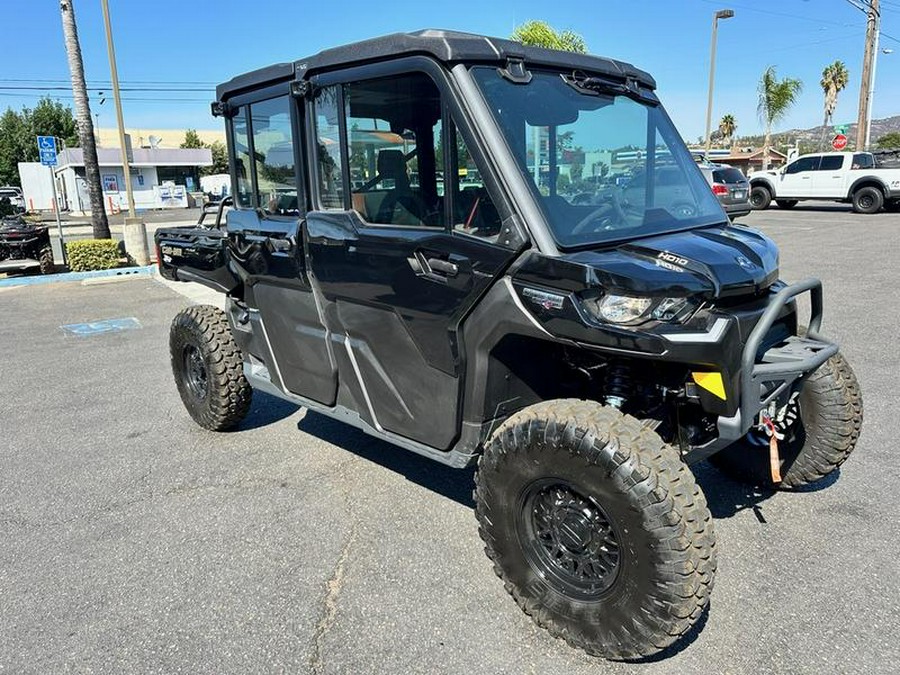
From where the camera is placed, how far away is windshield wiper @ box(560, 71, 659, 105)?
3.05m

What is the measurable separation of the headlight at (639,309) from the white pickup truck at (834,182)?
67.6ft

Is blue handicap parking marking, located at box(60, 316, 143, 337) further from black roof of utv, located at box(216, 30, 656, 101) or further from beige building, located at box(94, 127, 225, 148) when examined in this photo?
beige building, located at box(94, 127, 225, 148)

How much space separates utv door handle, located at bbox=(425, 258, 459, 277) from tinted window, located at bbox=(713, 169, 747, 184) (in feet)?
57.1

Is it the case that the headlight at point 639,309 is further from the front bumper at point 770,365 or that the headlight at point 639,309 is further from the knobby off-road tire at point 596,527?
the knobby off-road tire at point 596,527

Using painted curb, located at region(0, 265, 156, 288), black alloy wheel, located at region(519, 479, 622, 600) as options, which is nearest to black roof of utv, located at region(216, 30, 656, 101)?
black alloy wheel, located at region(519, 479, 622, 600)

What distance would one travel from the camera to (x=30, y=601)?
3.10 metres

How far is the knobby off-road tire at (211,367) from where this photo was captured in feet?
15.4

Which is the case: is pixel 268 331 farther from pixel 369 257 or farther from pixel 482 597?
pixel 482 597

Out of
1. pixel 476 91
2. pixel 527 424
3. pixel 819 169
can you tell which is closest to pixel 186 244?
pixel 476 91

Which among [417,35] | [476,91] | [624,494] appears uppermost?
[417,35]

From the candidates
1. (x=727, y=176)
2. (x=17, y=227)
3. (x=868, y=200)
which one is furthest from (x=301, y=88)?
(x=868, y=200)

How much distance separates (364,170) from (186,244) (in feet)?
7.79

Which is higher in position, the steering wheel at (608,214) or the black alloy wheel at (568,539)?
the steering wheel at (608,214)

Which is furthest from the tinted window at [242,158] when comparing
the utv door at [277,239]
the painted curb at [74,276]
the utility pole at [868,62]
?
the utility pole at [868,62]
